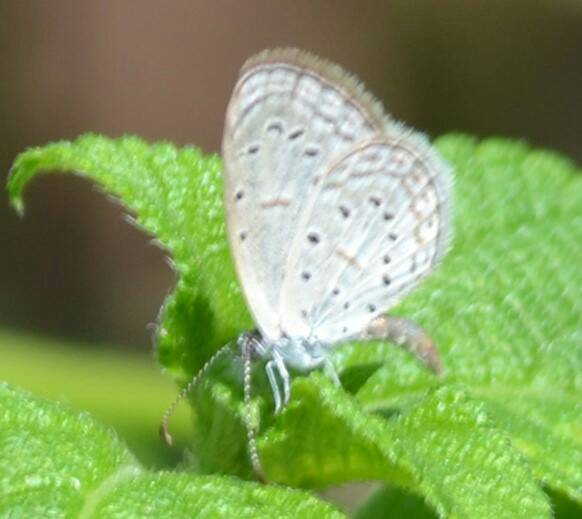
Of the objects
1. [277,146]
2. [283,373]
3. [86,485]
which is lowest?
[86,485]

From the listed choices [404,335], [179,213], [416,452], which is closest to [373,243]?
[404,335]

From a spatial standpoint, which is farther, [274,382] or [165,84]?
[165,84]

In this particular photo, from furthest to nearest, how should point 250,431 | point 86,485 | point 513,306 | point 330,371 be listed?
point 513,306 < point 330,371 < point 250,431 < point 86,485

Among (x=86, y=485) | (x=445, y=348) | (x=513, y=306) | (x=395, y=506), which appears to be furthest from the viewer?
Result: (x=513, y=306)

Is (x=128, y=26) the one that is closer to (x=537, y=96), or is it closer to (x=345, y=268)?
(x=537, y=96)

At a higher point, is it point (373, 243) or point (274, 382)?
point (373, 243)

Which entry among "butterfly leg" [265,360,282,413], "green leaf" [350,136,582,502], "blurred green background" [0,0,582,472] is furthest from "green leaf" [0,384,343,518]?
"blurred green background" [0,0,582,472]

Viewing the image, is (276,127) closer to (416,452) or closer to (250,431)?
(250,431)
